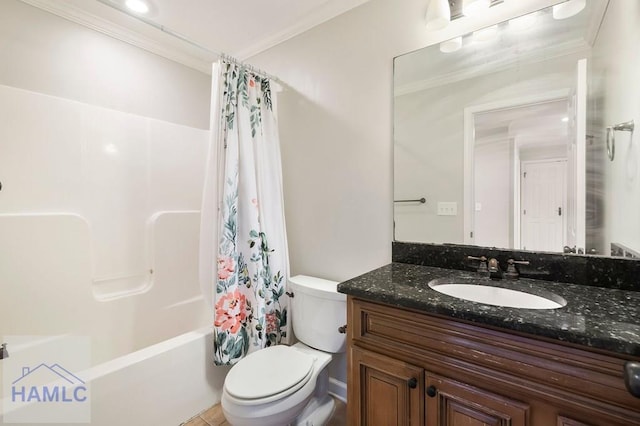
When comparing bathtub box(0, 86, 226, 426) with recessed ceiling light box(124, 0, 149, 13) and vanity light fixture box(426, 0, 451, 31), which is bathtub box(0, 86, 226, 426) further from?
vanity light fixture box(426, 0, 451, 31)

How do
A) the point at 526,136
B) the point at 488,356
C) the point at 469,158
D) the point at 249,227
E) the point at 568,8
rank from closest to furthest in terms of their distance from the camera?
the point at 488,356 < the point at 568,8 < the point at 526,136 < the point at 469,158 < the point at 249,227

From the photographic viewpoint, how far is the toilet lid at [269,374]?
1.22 metres

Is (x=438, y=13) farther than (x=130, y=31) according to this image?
No

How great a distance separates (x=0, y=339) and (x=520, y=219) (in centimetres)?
263

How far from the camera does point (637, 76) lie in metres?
1.04

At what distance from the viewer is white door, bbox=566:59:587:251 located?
117cm

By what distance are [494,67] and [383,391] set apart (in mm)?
1483

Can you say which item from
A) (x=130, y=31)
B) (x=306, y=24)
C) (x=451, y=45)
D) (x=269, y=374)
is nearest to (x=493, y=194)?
(x=451, y=45)

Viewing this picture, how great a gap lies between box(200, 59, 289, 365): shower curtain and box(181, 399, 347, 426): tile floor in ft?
1.06

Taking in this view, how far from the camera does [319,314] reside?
1.59 metres

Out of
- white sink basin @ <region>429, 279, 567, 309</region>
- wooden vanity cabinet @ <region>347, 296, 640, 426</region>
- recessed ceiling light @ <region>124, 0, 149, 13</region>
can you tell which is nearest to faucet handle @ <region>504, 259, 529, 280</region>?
white sink basin @ <region>429, 279, 567, 309</region>

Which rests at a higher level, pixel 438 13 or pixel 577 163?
pixel 438 13

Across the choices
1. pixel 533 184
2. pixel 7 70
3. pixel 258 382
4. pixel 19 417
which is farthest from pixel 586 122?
pixel 7 70

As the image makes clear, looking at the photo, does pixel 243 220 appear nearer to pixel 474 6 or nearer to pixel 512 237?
pixel 512 237
